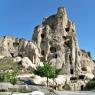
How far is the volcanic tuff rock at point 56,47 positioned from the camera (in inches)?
3841

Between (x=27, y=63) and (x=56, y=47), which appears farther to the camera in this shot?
(x=56, y=47)

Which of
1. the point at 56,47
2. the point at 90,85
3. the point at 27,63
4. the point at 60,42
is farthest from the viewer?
the point at 60,42

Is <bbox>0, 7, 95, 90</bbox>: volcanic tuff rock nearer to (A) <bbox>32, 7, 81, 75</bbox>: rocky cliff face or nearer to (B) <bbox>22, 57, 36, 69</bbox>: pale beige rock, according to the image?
(A) <bbox>32, 7, 81, 75</bbox>: rocky cliff face

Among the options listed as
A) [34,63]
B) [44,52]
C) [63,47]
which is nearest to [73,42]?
Answer: [63,47]

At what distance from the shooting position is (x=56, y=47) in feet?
336


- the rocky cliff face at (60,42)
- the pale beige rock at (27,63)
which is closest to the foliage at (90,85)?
the pale beige rock at (27,63)

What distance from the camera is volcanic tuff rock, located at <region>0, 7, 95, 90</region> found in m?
97.6

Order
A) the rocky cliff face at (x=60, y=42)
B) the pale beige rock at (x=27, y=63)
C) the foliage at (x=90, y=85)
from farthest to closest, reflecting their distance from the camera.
A: 1. the rocky cliff face at (x=60, y=42)
2. the pale beige rock at (x=27, y=63)
3. the foliage at (x=90, y=85)

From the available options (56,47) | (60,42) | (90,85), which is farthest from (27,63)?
(60,42)

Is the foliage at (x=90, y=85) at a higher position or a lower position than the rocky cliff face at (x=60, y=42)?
lower

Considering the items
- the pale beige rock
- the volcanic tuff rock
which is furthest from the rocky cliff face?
the pale beige rock

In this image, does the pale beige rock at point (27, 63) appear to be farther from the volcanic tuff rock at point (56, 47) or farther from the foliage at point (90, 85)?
the foliage at point (90, 85)

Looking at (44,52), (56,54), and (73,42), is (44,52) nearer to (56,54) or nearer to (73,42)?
(56,54)

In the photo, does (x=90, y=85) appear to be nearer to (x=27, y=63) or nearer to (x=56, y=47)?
(x=27, y=63)
